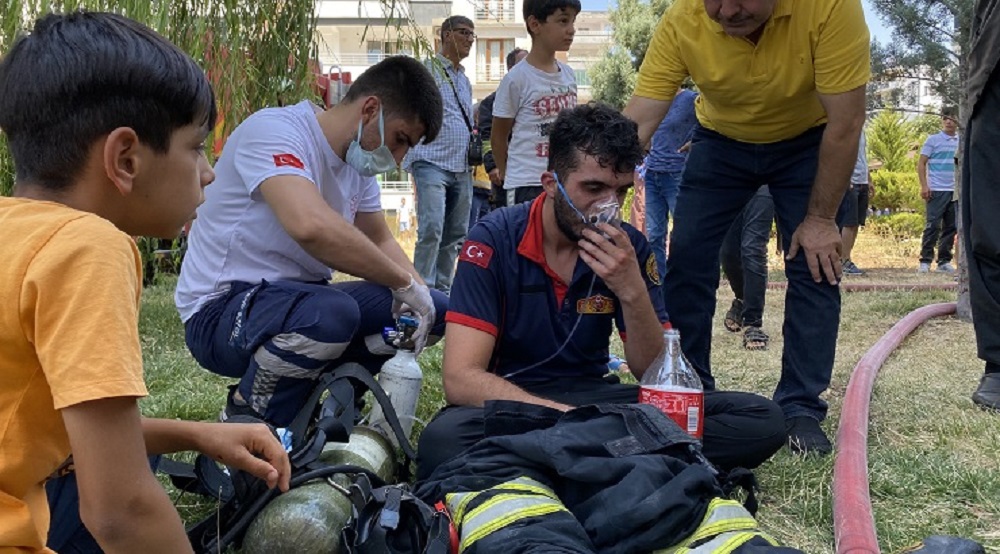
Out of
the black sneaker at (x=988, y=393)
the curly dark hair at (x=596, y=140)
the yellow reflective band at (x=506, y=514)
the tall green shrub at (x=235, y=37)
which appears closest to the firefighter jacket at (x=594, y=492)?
the yellow reflective band at (x=506, y=514)

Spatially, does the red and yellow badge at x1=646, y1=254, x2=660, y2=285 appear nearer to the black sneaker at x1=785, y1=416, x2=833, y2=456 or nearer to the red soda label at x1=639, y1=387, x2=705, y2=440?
the red soda label at x1=639, y1=387, x2=705, y2=440

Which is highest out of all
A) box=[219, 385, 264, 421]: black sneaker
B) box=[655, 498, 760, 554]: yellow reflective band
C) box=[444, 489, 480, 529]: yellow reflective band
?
box=[655, 498, 760, 554]: yellow reflective band

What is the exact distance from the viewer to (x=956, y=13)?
32.1ft

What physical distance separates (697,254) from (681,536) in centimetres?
195

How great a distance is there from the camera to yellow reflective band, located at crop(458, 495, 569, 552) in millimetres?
2014

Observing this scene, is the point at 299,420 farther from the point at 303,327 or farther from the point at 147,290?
the point at 147,290

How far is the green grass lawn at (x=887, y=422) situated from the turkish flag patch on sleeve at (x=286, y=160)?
106 centimetres

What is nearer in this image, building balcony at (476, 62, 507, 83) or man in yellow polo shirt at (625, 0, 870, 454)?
man in yellow polo shirt at (625, 0, 870, 454)

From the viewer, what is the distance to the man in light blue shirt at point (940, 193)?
12.2 m

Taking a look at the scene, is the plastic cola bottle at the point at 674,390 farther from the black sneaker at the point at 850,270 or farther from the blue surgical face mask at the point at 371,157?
the black sneaker at the point at 850,270

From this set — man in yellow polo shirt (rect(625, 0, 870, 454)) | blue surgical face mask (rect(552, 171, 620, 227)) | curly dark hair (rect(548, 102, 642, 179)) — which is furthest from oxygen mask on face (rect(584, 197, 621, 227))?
man in yellow polo shirt (rect(625, 0, 870, 454))

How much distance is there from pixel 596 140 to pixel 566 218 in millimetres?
254

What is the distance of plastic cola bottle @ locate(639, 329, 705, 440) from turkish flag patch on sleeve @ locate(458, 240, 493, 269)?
0.60m

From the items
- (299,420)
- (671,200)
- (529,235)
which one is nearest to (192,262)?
(299,420)
